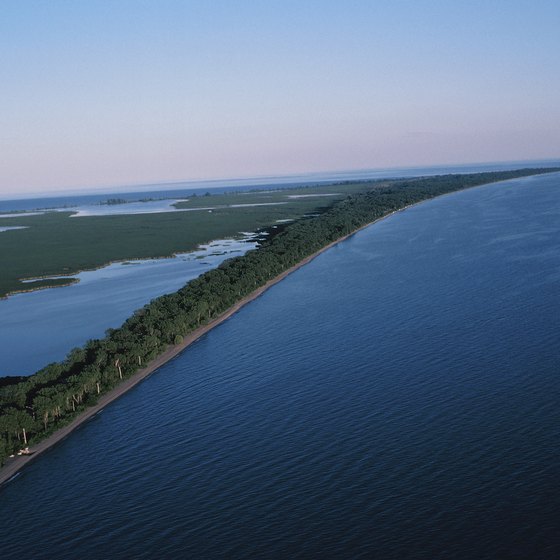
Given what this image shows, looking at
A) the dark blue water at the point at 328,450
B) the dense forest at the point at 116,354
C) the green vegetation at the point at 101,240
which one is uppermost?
the green vegetation at the point at 101,240

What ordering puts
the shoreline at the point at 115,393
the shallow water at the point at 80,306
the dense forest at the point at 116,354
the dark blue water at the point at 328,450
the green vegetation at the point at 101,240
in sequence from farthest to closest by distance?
1. the green vegetation at the point at 101,240
2. the shallow water at the point at 80,306
3. the dense forest at the point at 116,354
4. the shoreline at the point at 115,393
5. the dark blue water at the point at 328,450

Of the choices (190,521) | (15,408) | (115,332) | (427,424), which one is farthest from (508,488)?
(115,332)

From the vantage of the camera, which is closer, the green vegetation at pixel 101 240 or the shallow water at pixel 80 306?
the shallow water at pixel 80 306

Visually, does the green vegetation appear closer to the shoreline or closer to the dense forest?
the dense forest

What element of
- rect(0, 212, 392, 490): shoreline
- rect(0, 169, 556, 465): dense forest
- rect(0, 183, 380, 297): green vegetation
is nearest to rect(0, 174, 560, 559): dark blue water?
rect(0, 212, 392, 490): shoreline

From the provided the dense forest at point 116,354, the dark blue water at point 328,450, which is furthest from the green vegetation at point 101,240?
the dark blue water at point 328,450

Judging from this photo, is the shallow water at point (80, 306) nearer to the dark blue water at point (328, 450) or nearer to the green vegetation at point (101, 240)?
the green vegetation at point (101, 240)

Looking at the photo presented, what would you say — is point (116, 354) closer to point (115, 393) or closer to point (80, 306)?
point (115, 393)

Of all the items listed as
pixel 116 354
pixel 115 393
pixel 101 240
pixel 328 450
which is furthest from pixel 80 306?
pixel 101 240

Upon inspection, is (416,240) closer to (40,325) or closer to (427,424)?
(40,325)
